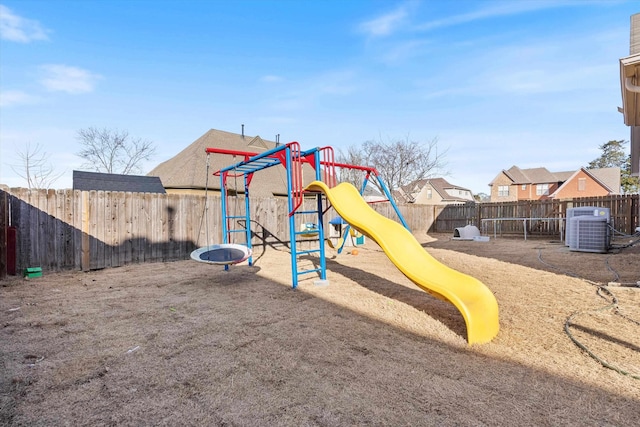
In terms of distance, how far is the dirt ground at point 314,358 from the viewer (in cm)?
169

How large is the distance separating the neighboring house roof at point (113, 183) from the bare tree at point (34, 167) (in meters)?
8.94

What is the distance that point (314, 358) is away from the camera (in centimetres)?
236

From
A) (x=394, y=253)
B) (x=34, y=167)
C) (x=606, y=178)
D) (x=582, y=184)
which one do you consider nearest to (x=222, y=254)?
(x=394, y=253)

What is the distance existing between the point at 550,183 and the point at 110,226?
4055 centimetres

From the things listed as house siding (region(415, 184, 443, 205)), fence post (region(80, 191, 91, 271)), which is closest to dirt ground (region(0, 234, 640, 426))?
fence post (region(80, 191, 91, 271))

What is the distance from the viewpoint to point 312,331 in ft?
9.62

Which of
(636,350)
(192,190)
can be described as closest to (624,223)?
(636,350)

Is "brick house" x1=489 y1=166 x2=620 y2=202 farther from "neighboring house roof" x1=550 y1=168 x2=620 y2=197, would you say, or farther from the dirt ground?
the dirt ground

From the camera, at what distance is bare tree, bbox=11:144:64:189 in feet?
58.9

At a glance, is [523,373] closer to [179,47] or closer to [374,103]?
[179,47]

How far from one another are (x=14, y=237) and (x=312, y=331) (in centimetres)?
602

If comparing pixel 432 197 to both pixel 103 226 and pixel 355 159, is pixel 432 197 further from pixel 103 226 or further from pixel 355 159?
pixel 103 226

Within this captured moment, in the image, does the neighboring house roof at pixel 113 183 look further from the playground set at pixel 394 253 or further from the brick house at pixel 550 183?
the brick house at pixel 550 183

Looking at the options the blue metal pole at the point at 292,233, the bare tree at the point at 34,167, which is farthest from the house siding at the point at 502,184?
the bare tree at the point at 34,167
